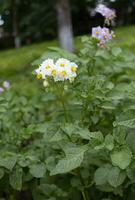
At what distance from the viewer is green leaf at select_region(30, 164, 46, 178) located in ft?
6.24

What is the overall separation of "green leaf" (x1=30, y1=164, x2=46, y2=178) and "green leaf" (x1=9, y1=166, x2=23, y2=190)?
2.0 inches

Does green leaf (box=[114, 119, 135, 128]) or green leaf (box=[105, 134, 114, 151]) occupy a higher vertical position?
green leaf (box=[114, 119, 135, 128])

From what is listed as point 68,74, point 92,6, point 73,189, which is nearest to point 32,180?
point 73,189

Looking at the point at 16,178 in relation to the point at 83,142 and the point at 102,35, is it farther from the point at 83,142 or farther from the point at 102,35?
the point at 102,35

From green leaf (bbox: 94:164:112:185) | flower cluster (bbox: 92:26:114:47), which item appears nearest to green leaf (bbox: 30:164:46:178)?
green leaf (bbox: 94:164:112:185)

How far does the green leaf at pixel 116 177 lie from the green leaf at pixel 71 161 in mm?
184

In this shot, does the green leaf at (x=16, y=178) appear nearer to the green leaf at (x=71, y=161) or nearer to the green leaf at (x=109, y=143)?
the green leaf at (x=71, y=161)

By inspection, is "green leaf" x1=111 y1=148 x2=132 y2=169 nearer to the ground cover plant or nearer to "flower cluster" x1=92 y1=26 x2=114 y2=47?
the ground cover plant

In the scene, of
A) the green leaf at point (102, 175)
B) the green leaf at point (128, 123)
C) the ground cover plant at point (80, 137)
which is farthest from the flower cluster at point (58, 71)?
the green leaf at point (102, 175)

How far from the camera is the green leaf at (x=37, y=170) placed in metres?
1.90

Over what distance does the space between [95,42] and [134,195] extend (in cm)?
78

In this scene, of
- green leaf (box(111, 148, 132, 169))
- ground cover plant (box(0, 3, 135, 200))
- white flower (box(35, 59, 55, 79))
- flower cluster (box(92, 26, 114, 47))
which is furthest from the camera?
flower cluster (box(92, 26, 114, 47))

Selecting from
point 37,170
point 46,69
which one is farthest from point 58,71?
point 37,170

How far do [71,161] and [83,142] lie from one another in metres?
0.48
